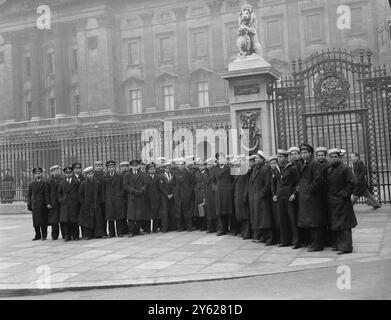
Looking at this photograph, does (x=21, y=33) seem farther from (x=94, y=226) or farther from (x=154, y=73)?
(x=94, y=226)

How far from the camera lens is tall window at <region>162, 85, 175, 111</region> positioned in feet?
165

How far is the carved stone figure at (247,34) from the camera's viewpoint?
46.4 ft

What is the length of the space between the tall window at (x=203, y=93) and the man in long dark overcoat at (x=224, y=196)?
37063 mm

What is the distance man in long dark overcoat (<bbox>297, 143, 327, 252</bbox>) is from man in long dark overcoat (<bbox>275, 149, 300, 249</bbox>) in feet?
1.23

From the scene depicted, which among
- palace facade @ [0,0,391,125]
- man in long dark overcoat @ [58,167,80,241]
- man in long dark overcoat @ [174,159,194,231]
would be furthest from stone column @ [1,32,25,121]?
man in long dark overcoat @ [174,159,194,231]

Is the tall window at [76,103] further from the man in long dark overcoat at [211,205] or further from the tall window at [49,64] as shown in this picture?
the man in long dark overcoat at [211,205]

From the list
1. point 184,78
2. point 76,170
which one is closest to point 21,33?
point 184,78

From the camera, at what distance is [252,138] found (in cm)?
1382

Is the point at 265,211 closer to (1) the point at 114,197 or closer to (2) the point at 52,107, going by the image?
(1) the point at 114,197

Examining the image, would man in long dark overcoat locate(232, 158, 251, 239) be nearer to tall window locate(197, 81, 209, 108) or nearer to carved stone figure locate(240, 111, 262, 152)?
carved stone figure locate(240, 111, 262, 152)

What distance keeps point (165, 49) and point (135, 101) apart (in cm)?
583

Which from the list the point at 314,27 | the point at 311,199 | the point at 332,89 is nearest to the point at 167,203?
the point at 311,199

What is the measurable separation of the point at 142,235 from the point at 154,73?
1535 inches

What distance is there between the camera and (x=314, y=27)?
145 feet
